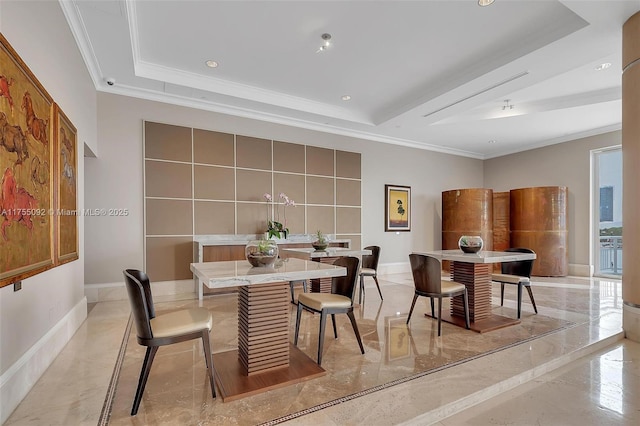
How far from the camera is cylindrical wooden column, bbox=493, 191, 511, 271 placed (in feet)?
26.1

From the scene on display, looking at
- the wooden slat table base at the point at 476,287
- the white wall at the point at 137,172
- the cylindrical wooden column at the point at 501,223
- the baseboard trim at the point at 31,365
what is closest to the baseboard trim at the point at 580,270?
the cylindrical wooden column at the point at 501,223

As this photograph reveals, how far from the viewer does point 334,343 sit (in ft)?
10.1

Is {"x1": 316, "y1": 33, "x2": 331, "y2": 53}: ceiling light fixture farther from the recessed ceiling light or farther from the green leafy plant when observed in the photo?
the recessed ceiling light

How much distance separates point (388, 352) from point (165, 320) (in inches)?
73.4

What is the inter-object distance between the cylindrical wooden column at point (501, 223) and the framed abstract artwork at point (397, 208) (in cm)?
223

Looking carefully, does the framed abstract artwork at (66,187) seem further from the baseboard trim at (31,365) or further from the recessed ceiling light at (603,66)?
the recessed ceiling light at (603,66)

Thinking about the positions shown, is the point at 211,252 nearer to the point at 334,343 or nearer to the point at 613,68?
the point at 334,343

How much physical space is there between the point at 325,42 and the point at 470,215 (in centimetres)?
558

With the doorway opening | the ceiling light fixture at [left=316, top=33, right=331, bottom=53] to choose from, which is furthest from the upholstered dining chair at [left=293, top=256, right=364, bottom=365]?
the doorway opening

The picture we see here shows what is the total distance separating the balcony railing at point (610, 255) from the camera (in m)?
6.99

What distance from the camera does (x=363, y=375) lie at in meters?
2.41

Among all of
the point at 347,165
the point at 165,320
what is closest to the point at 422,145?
the point at 347,165

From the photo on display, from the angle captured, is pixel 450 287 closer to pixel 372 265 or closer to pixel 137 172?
pixel 372 265

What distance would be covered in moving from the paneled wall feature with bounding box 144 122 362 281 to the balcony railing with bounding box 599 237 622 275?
571 cm
